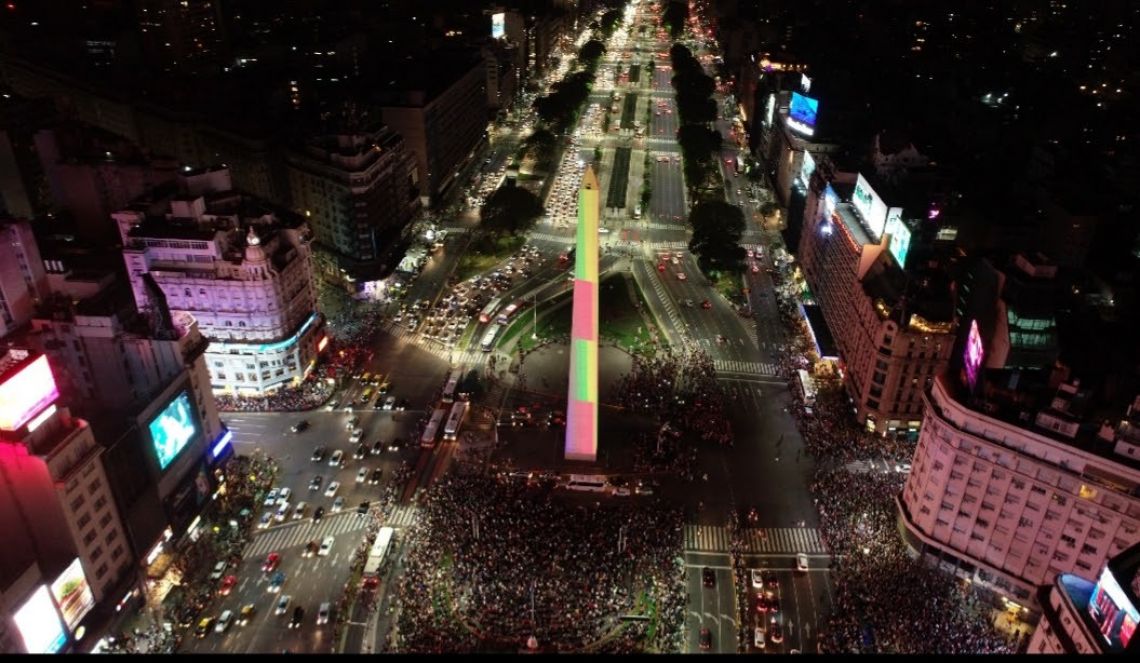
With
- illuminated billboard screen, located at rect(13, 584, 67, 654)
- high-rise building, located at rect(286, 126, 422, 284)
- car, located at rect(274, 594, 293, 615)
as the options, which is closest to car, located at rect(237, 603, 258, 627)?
car, located at rect(274, 594, 293, 615)

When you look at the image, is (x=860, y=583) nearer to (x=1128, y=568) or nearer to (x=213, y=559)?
(x=1128, y=568)

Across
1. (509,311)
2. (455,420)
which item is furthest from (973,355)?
(509,311)

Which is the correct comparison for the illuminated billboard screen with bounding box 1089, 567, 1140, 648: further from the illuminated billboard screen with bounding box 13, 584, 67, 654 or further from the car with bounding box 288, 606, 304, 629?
the illuminated billboard screen with bounding box 13, 584, 67, 654

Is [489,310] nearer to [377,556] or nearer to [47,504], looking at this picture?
[377,556]

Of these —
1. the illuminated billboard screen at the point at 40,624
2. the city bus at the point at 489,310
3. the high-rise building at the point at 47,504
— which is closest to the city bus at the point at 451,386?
the city bus at the point at 489,310

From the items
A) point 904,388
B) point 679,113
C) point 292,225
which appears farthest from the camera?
point 679,113

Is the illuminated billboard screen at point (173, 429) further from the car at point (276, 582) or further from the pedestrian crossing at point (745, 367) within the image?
the pedestrian crossing at point (745, 367)

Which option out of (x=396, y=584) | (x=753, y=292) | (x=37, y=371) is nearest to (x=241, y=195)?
(x=37, y=371)

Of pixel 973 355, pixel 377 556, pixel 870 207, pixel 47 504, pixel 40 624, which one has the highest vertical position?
pixel 870 207
